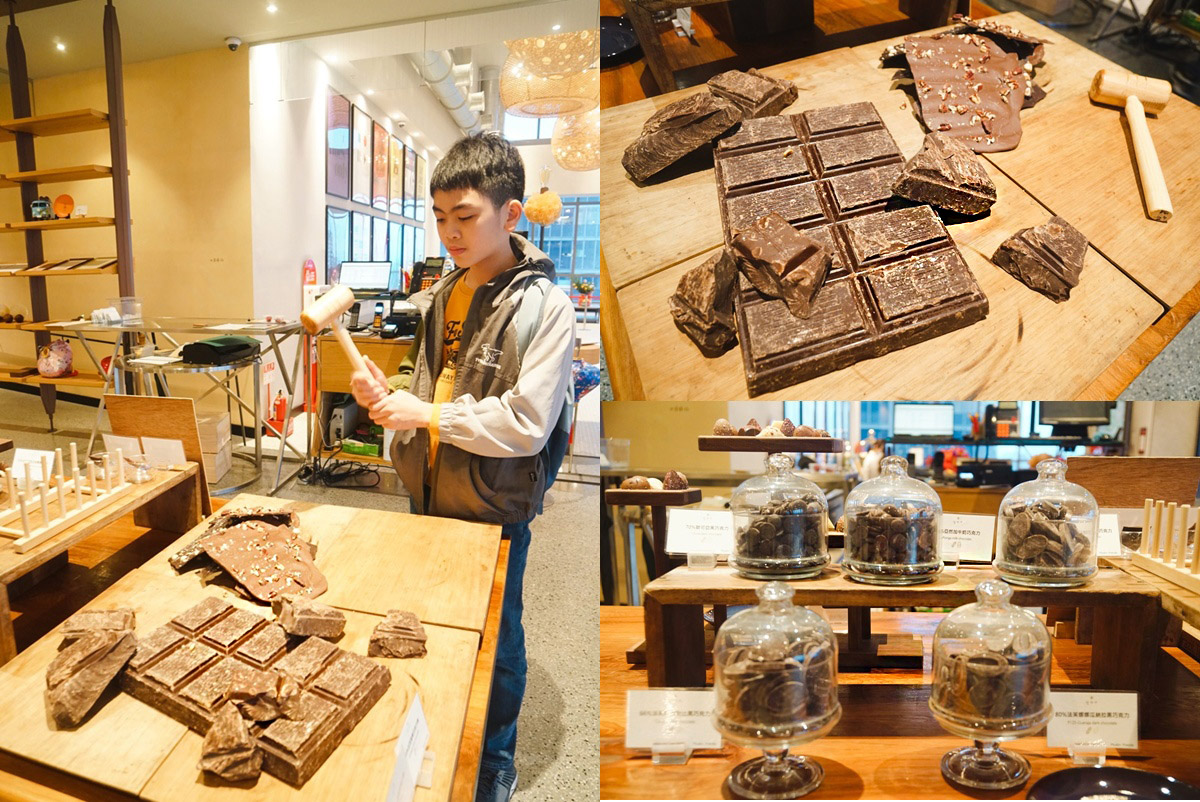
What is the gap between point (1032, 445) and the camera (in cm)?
104

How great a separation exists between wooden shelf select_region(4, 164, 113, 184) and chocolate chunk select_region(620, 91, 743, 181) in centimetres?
273

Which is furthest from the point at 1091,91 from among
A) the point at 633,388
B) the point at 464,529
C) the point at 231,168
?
the point at 231,168

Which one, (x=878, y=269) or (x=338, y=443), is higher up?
(x=878, y=269)

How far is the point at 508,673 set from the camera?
1644mm

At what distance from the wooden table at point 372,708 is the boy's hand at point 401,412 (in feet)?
0.80

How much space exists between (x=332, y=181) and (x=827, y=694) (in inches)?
127

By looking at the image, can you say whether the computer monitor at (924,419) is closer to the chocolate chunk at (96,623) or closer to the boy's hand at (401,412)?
the boy's hand at (401,412)

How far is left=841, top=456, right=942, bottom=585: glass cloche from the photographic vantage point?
1067 mm

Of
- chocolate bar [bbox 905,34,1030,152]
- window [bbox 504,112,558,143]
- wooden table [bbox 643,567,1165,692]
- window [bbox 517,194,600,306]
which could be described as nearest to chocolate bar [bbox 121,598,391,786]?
wooden table [bbox 643,567,1165,692]

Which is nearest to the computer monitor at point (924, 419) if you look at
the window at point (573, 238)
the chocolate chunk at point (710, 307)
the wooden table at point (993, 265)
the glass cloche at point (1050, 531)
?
the wooden table at point (993, 265)

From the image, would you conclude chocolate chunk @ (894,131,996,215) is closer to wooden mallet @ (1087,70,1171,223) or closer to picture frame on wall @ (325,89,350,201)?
wooden mallet @ (1087,70,1171,223)

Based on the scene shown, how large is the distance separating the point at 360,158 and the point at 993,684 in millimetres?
3235

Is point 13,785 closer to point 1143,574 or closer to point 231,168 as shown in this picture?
point 1143,574

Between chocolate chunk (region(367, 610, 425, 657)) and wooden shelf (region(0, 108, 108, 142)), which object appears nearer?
chocolate chunk (region(367, 610, 425, 657))
